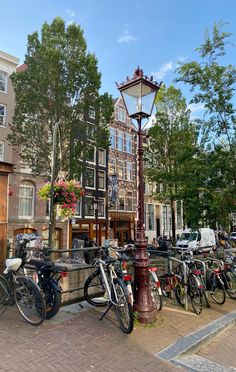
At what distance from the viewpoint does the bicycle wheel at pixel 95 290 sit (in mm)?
6058

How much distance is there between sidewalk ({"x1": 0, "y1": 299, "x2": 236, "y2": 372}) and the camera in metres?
3.69

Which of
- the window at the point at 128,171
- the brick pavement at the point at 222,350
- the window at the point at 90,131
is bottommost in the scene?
the brick pavement at the point at 222,350

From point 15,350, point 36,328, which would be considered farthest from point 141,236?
point 15,350

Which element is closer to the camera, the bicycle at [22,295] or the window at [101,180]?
the bicycle at [22,295]

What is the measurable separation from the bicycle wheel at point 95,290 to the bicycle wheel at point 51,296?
3.42 feet

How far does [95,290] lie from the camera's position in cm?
640

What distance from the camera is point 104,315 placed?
17.6 feet

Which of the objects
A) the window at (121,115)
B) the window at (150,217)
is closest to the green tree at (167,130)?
the window at (121,115)

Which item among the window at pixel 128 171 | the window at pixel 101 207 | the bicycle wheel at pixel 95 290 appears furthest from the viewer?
the window at pixel 128 171

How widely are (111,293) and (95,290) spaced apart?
137 centimetres

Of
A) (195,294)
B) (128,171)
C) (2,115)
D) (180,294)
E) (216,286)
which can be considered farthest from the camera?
(128,171)

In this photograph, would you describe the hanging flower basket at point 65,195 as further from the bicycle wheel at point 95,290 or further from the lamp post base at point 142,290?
the lamp post base at point 142,290

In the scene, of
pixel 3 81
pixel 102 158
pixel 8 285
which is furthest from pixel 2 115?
pixel 8 285

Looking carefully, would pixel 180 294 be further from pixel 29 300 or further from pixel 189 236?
pixel 189 236
